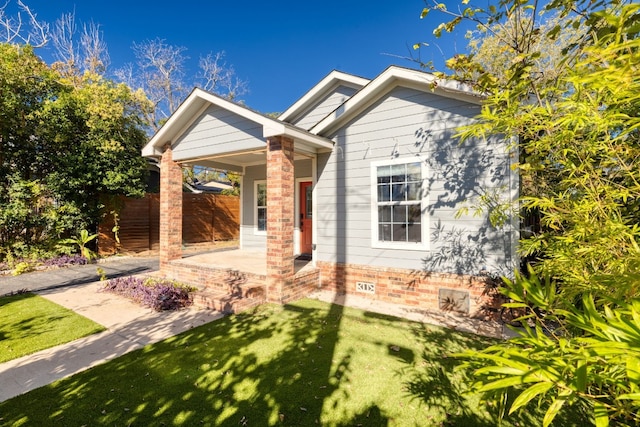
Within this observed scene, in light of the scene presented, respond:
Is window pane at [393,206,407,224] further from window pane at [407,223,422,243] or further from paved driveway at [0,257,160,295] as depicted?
paved driveway at [0,257,160,295]

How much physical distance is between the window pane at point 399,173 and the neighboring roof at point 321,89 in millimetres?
3891

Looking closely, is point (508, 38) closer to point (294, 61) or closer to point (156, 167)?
point (156, 167)

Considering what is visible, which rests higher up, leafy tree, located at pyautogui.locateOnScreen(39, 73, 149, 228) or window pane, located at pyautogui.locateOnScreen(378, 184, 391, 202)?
leafy tree, located at pyautogui.locateOnScreen(39, 73, 149, 228)

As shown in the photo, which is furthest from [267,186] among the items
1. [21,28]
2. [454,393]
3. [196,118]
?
[21,28]

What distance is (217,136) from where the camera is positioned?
7387 mm

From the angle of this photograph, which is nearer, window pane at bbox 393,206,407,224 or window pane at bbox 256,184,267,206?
window pane at bbox 393,206,407,224

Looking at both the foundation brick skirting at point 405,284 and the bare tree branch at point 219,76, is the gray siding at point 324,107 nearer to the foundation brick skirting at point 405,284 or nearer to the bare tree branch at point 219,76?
the foundation brick skirting at point 405,284

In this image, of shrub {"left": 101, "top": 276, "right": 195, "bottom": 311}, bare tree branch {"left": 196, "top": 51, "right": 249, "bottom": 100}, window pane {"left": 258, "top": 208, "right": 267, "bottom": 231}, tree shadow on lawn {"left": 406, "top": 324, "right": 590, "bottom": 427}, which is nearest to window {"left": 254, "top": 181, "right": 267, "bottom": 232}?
window pane {"left": 258, "top": 208, "right": 267, "bottom": 231}

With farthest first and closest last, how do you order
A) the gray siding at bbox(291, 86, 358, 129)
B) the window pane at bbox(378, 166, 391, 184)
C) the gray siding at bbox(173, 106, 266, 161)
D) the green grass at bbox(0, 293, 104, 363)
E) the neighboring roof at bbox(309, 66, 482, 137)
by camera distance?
the gray siding at bbox(291, 86, 358, 129)
the gray siding at bbox(173, 106, 266, 161)
the window pane at bbox(378, 166, 391, 184)
the neighboring roof at bbox(309, 66, 482, 137)
the green grass at bbox(0, 293, 104, 363)

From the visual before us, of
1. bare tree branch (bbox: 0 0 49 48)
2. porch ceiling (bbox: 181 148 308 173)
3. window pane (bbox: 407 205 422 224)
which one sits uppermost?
bare tree branch (bbox: 0 0 49 48)

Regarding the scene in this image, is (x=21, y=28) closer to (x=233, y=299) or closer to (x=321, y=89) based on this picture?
(x=321, y=89)

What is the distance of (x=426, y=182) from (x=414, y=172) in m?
0.33

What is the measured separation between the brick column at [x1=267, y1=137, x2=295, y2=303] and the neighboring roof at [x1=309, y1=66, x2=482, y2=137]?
132 centimetres

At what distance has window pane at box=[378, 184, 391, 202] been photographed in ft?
21.1
